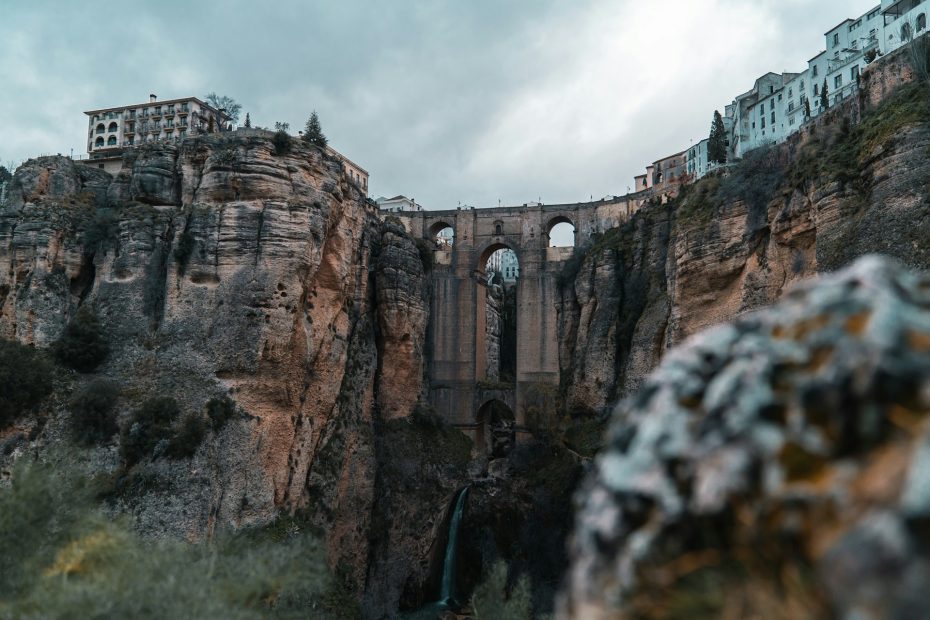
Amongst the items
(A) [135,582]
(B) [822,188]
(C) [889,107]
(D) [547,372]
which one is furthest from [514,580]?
(A) [135,582]

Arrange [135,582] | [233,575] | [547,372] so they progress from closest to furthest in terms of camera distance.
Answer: [135,582]
[233,575]
[547,372]

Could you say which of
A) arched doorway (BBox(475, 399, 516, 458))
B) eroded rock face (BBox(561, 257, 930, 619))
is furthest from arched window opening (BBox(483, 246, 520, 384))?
eroded rock face (BBox(561, 257, 930, 619))

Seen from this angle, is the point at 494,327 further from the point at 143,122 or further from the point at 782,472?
the point at 782,472

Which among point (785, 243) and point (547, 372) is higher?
point (785, 243)

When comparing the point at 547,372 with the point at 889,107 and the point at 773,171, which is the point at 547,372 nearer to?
the point at 773,171

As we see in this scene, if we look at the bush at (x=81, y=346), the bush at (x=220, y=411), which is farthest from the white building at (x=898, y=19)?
the bush at (x=81, y=346)

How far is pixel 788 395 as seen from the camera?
239cm

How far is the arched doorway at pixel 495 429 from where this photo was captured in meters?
35.7

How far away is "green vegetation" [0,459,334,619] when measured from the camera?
666 centimetres

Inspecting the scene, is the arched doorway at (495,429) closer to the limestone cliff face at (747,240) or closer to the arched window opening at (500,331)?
the arched window opening at (500,331)

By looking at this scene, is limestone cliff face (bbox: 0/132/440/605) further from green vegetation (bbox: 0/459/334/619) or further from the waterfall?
green vegetation (bbox: 0/459/334/619)

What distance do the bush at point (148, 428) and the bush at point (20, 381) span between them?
2.51 m

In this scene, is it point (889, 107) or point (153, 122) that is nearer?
point (889, 107)

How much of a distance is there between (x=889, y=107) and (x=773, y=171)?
4.56 meters
